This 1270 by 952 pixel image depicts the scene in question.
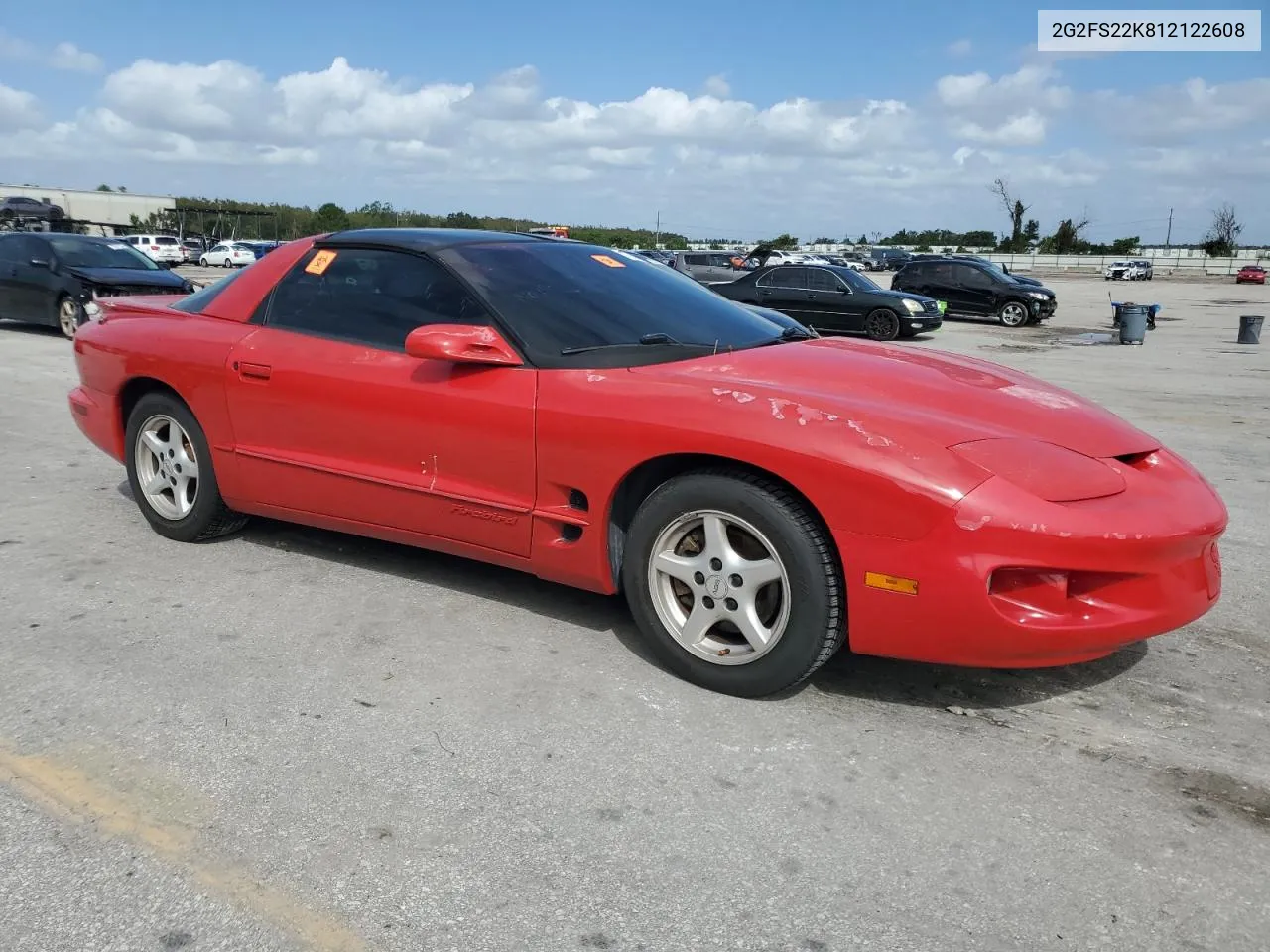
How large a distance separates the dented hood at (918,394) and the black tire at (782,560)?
296 mm

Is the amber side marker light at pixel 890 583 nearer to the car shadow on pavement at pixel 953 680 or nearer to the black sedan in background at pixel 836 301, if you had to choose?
the car shadow on pavement at pixel 953 680

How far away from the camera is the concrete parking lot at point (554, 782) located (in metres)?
2.18

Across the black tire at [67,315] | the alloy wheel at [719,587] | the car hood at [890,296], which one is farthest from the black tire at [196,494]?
the car hood at [890,296]

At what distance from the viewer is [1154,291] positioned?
4072 centimetres

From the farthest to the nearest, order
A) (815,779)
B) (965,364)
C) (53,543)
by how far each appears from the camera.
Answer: (53,543), (965,364), (815,779)

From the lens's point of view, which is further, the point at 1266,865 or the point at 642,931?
the point at 1266,865

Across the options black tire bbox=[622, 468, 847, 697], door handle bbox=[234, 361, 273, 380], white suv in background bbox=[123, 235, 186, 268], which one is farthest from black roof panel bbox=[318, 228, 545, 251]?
white suv in background bbox=[123, 235, 186, 268]

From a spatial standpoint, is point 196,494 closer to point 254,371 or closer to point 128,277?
point 254,371

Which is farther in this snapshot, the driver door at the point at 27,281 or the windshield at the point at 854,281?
the windshield at the point at 854,281

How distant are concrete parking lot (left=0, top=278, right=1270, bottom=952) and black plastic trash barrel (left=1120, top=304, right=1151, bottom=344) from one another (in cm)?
1531

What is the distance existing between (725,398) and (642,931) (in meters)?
1.63

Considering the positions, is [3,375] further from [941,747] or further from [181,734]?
[941,747]

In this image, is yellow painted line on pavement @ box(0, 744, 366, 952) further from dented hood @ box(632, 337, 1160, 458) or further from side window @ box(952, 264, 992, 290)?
side window @ box(952, 264, 992, 290)

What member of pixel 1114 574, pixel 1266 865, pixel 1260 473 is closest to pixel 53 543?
pixel 1114 574
